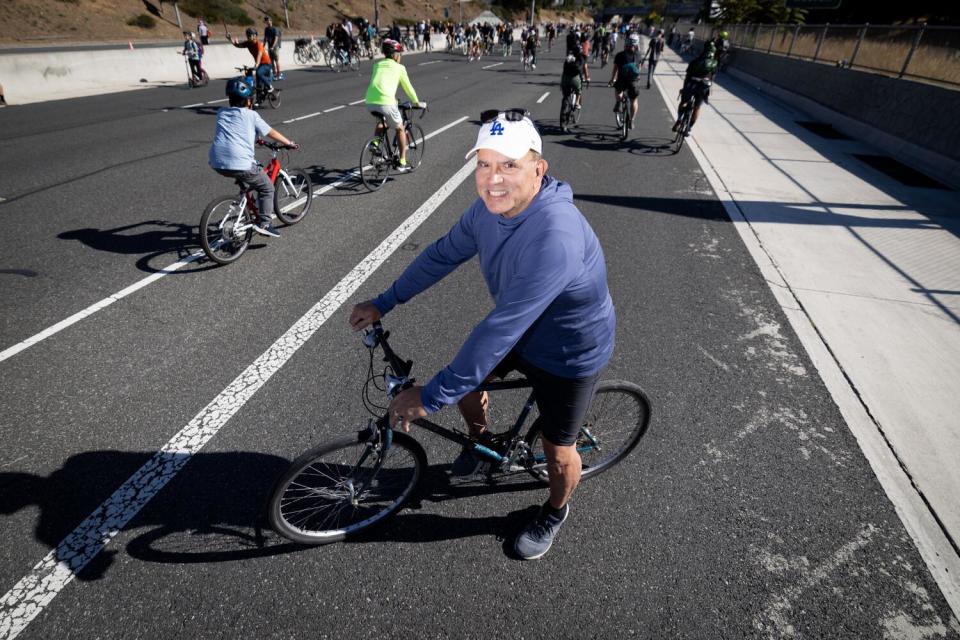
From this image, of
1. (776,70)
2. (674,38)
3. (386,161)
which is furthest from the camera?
(674,38)

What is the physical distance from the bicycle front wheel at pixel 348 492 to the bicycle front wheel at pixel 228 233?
139 inches

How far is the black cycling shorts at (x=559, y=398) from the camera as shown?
7.04ft

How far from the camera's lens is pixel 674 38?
1919 inches

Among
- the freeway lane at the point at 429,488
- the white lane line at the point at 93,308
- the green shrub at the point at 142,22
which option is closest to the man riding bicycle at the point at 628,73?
the freeway lane at the point at 429,488

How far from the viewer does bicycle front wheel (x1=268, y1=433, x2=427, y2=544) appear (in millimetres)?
2436

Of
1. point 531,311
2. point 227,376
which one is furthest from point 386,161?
point 531,311

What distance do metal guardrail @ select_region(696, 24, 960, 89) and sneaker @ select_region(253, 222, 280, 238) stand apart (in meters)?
13.0

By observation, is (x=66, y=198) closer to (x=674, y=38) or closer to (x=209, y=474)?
(x=209, y=474)

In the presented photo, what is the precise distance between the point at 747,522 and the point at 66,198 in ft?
30.2

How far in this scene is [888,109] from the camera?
11.1m

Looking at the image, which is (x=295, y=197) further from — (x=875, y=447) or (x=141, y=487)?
(x=875, y=447)

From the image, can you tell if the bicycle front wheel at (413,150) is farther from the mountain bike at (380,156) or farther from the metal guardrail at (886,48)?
the metal guardrail at (886,48)

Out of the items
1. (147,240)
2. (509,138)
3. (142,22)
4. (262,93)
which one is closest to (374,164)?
(147,240)

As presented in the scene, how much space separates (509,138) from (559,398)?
45.9 inches
